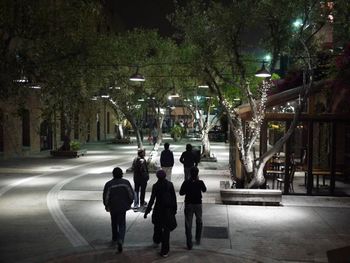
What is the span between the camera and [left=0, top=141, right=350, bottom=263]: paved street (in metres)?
8.34

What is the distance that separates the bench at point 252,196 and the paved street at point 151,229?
279 mm

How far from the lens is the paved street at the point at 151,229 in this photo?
27.3ft

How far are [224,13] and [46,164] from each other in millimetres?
14698

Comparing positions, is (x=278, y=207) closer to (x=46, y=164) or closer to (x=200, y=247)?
(x=200, y=247)

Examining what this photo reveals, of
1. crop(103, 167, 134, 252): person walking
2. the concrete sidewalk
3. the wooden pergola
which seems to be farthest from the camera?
the wooden pergola

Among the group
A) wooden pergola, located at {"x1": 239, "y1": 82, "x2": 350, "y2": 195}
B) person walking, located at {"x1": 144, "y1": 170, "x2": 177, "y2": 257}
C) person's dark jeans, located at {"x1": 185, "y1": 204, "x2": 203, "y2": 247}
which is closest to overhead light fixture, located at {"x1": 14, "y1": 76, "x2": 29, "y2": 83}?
person walking, located at {"x1": 144, "y1": 170, "x2": 177, "y2": 257}

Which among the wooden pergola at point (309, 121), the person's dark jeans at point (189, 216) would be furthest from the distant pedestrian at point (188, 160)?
the person's dark jeans at point (189, 216)

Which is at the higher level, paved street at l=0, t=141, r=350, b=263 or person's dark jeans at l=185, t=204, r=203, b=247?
person's dark jeans at l=185, t=204, r=203, b=247

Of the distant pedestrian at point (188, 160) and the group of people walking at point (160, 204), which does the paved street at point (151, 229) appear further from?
the distant pedestrian at point (188, 160)

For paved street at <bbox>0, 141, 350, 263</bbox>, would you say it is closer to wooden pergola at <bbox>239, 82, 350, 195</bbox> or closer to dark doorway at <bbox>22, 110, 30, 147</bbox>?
wooden pergola at <bbox>239, 82, 350, 195</bbox>

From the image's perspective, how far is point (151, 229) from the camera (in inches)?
402

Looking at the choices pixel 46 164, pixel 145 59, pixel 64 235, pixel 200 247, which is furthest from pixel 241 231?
pixel 46 164

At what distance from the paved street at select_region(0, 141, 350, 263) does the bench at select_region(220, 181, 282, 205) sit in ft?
0.92

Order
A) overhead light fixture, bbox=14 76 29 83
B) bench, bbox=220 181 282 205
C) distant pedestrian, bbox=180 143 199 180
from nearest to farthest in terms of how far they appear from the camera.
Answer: overhead light fixture, bbox=14 76 29 83 < bench, bbox=220 181 282 205 < distant pedestrian, bbox=180 143 199 180
